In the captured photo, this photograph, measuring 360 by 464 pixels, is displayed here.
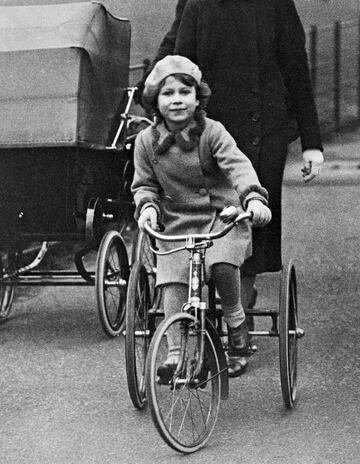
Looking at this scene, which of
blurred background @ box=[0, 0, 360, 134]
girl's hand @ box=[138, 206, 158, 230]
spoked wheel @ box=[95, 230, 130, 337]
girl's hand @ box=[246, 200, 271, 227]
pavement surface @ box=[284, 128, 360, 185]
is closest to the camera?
girl's hand @ box=[246, 200, 271, 227]

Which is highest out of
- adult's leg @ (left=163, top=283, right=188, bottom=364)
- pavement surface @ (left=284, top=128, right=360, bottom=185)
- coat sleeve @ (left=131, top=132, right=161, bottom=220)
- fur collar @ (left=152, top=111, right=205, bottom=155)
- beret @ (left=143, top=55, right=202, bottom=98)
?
beret @ (left=143, top=55, right=202, bottom=98)

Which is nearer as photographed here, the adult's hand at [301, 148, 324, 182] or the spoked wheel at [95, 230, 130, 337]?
the adult's hand at [301, 148, 324, 182]

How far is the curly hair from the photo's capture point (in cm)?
590

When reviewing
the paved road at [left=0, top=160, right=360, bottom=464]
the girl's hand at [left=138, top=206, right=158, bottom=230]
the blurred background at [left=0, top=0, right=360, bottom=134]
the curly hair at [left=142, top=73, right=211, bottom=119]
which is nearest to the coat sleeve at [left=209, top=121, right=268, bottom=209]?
the curly hair at [left=142, top=73, right=211, bottom=119]

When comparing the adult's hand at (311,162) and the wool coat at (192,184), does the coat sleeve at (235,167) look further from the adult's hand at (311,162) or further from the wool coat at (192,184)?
the adult's hand at (311,162)

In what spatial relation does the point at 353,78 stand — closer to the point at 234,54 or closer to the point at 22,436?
the point at 234,54

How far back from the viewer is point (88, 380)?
6801mm

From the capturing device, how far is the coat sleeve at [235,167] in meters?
5.75

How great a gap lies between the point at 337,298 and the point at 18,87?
2.52 meters

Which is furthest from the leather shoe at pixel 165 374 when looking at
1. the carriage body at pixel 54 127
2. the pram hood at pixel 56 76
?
the pram hood at pixel 56 76

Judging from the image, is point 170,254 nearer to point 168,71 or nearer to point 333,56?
point 168,71

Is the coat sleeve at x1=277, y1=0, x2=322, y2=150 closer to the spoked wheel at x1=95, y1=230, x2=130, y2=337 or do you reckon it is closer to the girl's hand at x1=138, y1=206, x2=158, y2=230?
the girl's hand at x1=138, y1=206, x2=158, y2=230

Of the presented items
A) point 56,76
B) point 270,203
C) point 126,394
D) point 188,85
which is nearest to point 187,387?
point 126,394

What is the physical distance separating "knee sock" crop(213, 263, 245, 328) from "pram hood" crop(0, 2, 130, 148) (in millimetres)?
2025
